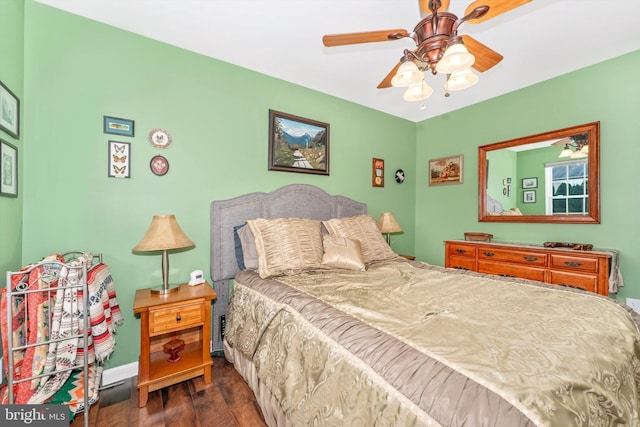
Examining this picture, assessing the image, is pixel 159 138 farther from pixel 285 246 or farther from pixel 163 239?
pixel 285 246

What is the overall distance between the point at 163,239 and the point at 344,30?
2.07 meters

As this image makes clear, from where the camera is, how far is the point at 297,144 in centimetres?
282

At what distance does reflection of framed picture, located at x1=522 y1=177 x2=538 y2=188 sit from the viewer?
2.92 metres

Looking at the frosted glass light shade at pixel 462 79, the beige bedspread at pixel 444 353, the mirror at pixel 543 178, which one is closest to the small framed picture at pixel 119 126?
the beige bedspread at pixel 444 353

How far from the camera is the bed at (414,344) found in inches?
28.9

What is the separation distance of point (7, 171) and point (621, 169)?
4.63m

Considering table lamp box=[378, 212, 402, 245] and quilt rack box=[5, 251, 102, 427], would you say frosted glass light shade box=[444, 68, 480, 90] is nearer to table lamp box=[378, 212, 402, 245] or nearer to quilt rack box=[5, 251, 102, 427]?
table lamp box=[378, 212, 402, 245]

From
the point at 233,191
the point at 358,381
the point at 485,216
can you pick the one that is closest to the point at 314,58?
the point at 233,191

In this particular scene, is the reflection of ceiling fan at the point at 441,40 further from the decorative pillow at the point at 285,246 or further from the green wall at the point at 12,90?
the green wall at the point at 12,90

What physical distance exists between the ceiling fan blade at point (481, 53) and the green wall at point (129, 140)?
5.72 feet

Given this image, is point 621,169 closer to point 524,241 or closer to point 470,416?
point 524,241

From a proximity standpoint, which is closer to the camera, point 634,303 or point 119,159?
point 119,159

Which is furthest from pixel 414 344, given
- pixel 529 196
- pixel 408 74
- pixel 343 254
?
pixel 529 196

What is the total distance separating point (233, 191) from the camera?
2.47m
